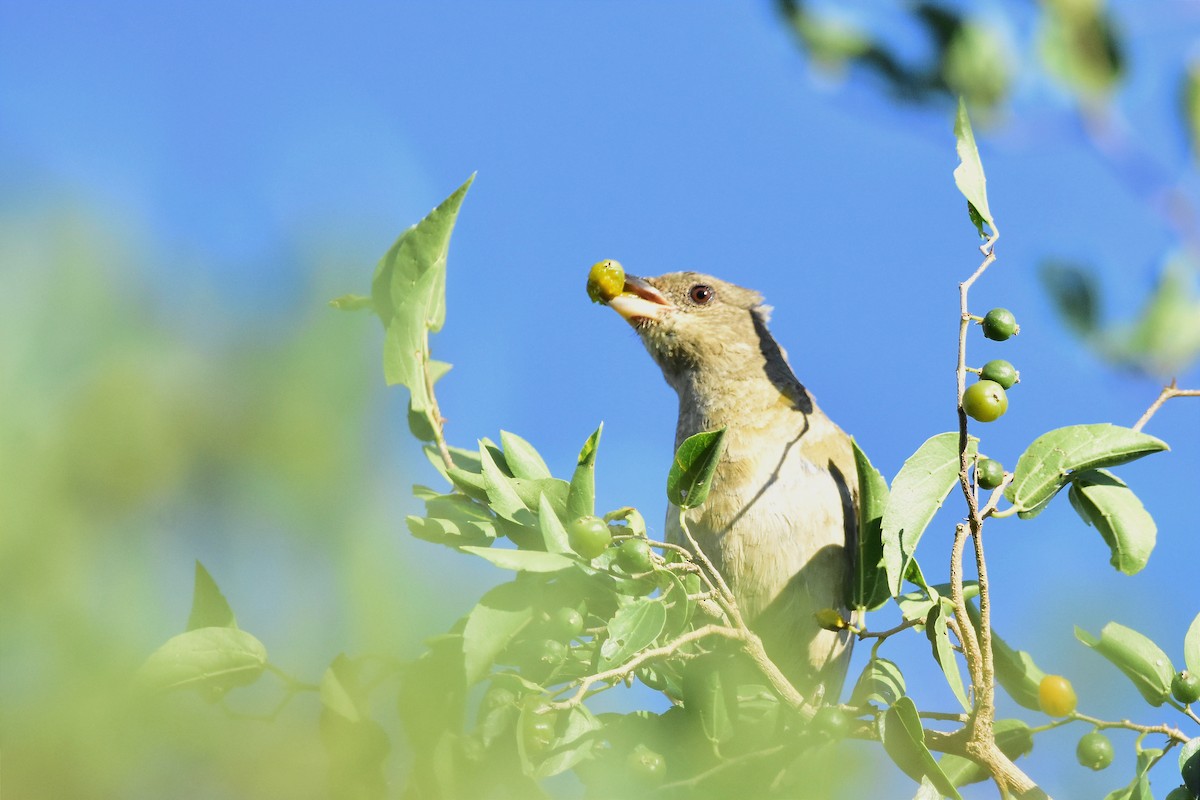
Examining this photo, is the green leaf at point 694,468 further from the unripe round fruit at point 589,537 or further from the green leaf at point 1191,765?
the green leaf at point 1191,765

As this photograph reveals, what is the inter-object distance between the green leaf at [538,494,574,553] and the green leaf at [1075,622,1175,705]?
1.25 m

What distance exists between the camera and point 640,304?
588cm

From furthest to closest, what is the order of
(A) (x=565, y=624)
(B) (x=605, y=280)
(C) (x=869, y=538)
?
(B) (x=605, y=280) < (C) (x=869, y=538) < (A) (x=565, y=624)

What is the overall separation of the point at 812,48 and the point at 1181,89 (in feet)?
4.55

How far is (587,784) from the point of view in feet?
5.13

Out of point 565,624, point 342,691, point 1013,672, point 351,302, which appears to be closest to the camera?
point 342,691

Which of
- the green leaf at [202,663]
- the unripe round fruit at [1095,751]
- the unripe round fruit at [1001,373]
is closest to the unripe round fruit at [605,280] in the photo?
the unripe round fruit at [1001,373]

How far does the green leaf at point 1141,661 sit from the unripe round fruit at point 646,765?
1.26 metres

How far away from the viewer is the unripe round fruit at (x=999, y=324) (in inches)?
117

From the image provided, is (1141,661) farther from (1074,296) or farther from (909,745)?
(1074,296)

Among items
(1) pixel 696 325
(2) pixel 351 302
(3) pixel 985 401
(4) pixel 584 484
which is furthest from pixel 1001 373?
(1) pixel 696 325

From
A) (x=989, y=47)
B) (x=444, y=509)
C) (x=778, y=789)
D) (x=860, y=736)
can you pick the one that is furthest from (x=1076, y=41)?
(x=778, y=789)

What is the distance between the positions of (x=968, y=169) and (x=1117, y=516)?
1.03 m

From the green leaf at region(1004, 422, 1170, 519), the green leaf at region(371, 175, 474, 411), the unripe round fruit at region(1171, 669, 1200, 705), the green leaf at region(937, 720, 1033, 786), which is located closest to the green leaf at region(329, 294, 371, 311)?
the green leaf at region(371, 175, 474, 411)
